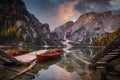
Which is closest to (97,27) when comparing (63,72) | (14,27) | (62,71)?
(14,27)

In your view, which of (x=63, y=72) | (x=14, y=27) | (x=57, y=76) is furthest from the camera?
(x=14, y=27)

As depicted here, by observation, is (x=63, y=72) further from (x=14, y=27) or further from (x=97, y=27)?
(x=97, y=27)

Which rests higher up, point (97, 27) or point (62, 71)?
point (97, 27)

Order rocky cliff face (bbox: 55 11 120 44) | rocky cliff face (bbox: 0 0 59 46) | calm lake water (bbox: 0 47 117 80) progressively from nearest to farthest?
calm lake water (bbox: 0 47 117 80)
rocky cliff face (bbox: 0 0 59 46)
rocky cliff face (bbox: 55 11 120 44)

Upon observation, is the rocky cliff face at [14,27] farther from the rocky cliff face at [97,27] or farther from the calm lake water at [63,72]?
the calm lake water at [63,72]

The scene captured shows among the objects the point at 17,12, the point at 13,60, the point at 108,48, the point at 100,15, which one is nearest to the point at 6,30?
the point at 17,12

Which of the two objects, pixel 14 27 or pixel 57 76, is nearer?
pixel 57 76

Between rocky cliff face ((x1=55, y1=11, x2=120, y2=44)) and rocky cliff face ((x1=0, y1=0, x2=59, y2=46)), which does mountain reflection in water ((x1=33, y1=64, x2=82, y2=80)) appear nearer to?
rocky cliff face ((x1=0, y1=0, x2=59, y2=46))

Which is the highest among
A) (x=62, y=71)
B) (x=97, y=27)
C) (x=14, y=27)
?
(x=97, y=27)

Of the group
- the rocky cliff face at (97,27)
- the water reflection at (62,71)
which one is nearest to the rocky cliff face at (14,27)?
the rocky cliff face at (97,27)

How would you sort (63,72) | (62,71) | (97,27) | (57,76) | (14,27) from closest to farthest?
1. (57,76)
2. (63,72)
3. (62,71)
4. (14,27)
5. (97,27)

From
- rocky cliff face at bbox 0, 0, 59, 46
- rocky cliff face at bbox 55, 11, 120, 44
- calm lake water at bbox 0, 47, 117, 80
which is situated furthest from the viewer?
rocky cliff face at bbox 55, 11, 120, 44

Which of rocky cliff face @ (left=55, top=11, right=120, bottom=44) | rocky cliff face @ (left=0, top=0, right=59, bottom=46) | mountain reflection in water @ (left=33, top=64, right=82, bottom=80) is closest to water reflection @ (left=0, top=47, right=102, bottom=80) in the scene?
mountain reflection in water @ (left=33, top=64, right=82, bottom=80)

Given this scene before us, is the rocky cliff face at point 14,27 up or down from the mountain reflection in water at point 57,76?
up
